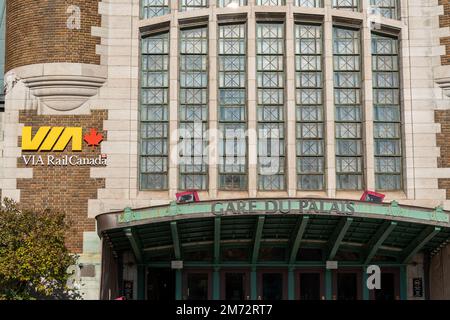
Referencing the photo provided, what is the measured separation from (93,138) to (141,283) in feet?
19.1

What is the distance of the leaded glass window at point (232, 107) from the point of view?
92.7ft

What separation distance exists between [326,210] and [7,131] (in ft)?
40.2

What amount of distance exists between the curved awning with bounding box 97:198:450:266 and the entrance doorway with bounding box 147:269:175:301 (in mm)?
473

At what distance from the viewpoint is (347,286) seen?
29125 mm

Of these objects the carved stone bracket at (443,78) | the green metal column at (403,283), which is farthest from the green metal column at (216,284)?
Answer: the carved stone bracket at (443,78)

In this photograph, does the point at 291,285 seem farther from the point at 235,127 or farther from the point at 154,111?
the point at 154,111

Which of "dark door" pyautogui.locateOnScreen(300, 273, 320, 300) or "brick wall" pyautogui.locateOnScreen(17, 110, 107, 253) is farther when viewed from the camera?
"dark door" pyautogui.locateOnScreen(300, 273, 320, 300)

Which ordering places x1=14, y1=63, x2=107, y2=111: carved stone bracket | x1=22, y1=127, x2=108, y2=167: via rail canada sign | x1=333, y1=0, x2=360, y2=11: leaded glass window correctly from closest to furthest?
1. x1=22, y1=127, x2=108, y2=167: via rail canada sign
2. x1=14, y1=63, x2=107, y2=111: carved stone bracket
3. x1=333, y1=0, x2=360, y2=11: leaded glass window

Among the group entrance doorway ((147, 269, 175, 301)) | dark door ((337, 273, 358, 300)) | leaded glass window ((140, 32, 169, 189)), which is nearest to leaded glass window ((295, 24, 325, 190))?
dark door ((337, 273, 358, 300))

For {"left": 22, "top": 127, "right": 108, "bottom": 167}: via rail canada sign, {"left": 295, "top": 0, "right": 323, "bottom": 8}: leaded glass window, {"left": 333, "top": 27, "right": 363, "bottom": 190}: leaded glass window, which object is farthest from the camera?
{"left": 295, "top": 0, "right": 323, "bottom": 8}: leaded glass window

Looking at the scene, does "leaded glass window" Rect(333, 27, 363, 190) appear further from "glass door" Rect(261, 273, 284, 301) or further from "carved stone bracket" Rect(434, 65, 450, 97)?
"glass door" Rect(261, 273, 284, 301)

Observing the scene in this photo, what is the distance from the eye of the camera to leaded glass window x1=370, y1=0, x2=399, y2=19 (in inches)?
1162

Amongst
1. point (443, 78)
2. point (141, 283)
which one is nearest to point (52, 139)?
Answer: point (141, 283)

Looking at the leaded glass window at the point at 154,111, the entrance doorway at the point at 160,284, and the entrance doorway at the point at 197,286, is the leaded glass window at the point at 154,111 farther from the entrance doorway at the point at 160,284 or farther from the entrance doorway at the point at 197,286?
the entrance doorway at the point at 197,286
